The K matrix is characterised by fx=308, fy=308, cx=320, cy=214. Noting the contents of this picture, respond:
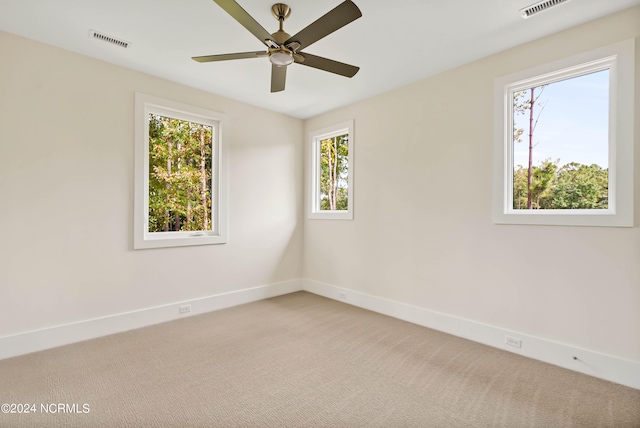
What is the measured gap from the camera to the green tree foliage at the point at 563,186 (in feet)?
8.11

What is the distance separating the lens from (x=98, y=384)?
89.0 inches

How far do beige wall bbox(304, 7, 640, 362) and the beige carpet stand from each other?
45 cm

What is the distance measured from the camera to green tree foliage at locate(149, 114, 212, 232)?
3.61 metres

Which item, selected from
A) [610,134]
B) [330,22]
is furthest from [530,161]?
[330,22]

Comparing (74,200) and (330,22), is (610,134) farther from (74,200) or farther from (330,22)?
(74,200)

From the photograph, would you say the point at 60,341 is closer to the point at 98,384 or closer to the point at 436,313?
the point at 98,384

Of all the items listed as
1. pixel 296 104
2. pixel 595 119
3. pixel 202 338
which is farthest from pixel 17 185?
pixel 595 119

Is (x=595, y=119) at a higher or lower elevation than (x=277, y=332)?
higher

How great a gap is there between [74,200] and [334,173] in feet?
10.4

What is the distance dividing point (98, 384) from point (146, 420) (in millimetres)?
677

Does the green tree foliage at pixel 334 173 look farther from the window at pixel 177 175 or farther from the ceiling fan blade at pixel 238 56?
the ceiling fan blade at pixel 238 56

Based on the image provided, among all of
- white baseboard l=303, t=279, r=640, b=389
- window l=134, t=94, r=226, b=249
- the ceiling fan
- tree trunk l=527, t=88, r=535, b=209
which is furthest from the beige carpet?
the ceiling fan

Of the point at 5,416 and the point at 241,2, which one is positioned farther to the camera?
the point at 241,2

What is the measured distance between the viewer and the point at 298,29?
2.56 m
